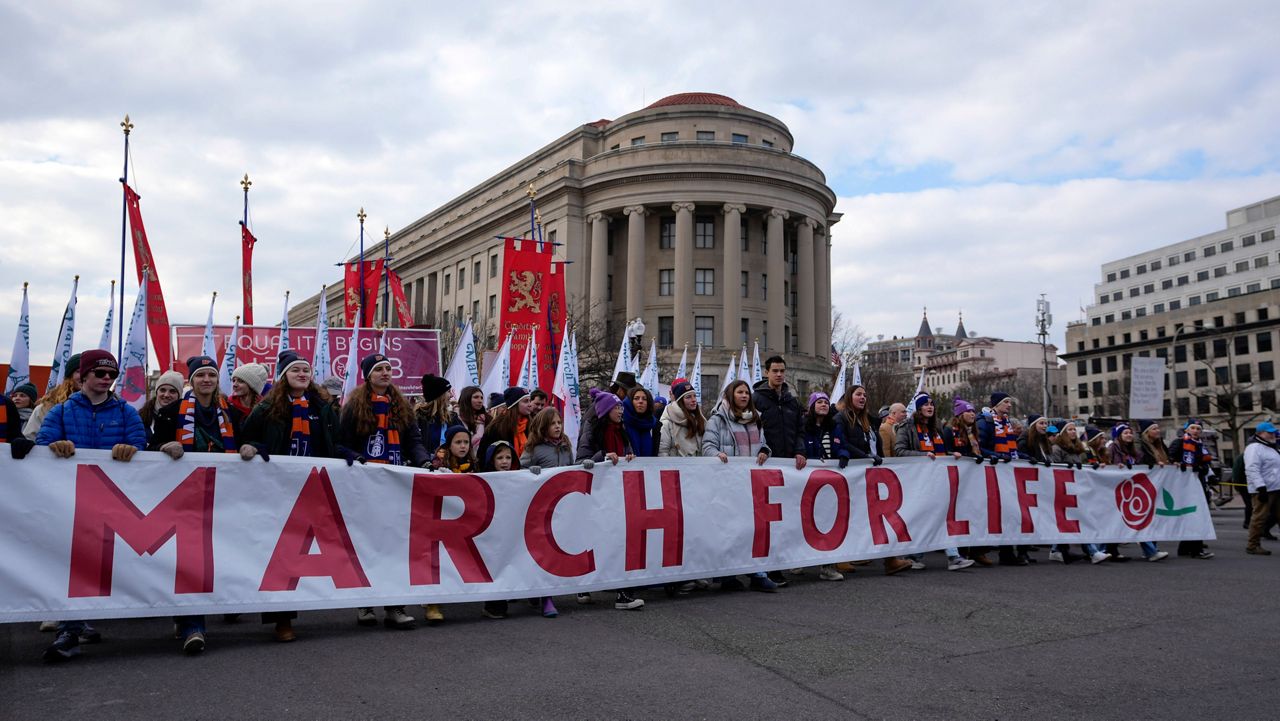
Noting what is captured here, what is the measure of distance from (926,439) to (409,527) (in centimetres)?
630

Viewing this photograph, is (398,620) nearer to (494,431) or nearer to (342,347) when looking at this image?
(494,431)

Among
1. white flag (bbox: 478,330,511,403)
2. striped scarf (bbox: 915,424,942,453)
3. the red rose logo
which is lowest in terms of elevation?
the red rose logo

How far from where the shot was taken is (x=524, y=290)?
17625 mm

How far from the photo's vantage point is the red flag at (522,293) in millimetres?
17281

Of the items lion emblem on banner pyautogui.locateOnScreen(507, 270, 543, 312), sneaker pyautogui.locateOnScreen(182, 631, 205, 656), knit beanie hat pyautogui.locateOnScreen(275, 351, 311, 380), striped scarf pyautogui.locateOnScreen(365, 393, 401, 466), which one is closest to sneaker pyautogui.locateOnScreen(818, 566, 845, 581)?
striped scarf pyautogui.locateOnScreen(365, 393, 401, 466)

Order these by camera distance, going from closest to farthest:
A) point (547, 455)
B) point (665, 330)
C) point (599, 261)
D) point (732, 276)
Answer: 1. point (547, 455)
2. point (732, 276)
3. point (665, 330)
4. point (599, 261)

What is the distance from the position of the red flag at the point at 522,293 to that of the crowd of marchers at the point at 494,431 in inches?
213

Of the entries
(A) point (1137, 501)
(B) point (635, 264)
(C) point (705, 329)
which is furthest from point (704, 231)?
(A) point (1137, 501)

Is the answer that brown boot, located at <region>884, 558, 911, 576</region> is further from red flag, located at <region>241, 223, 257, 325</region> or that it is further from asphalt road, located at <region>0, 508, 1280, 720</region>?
red flag, located at <region>241, 223, 257, 325</region>

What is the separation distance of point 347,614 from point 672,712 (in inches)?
156

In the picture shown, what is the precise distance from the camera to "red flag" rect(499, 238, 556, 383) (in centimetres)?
1728

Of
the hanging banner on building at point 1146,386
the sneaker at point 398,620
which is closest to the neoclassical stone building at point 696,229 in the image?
the hanging banner on building at point 1146,386

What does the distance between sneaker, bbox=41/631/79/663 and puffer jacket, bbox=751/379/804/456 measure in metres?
6.17

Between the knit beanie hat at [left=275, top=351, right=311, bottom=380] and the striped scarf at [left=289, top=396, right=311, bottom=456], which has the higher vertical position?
the knit beanie hat at [left=275, top=351, right=311, bottom=380]
